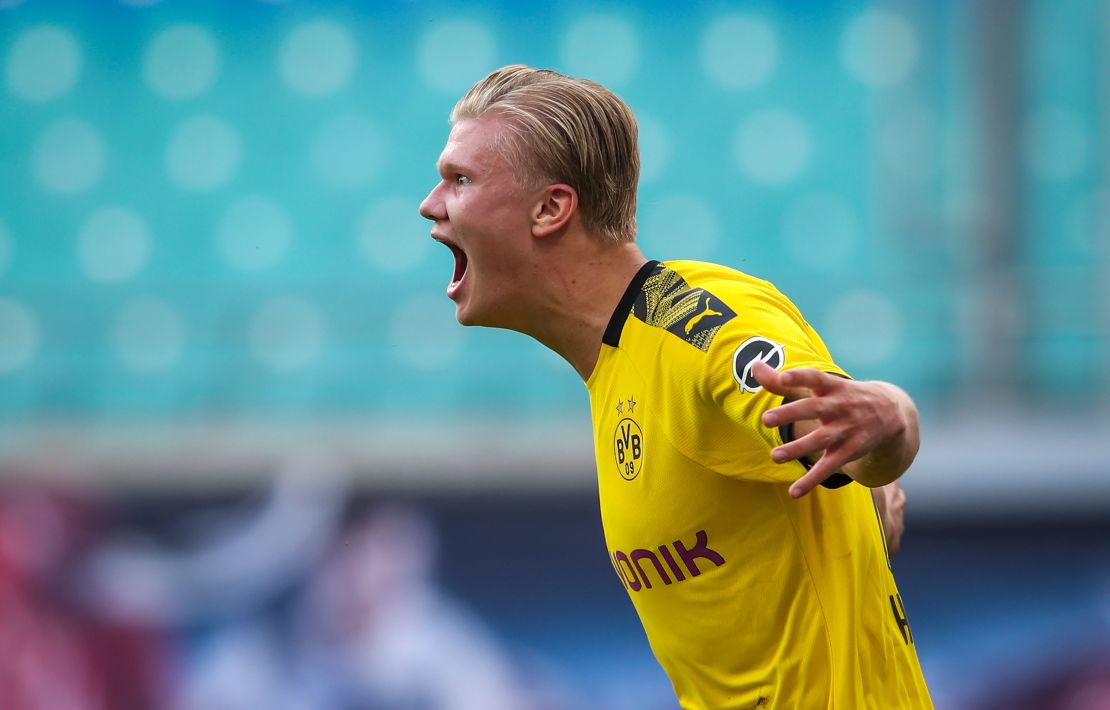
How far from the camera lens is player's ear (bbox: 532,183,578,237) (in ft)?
8.44

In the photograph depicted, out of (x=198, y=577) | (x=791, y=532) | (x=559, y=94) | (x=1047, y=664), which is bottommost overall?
(x=198, y=577)

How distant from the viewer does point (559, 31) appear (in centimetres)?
912

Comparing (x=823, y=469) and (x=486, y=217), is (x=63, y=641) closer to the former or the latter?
(x=486, y=217)

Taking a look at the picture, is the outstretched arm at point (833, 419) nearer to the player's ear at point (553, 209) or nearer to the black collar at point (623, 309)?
the black collar at point (623, 309)

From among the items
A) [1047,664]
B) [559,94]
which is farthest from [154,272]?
[559,94]

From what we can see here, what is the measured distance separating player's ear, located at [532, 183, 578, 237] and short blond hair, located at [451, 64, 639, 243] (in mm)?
18

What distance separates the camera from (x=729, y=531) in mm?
2322

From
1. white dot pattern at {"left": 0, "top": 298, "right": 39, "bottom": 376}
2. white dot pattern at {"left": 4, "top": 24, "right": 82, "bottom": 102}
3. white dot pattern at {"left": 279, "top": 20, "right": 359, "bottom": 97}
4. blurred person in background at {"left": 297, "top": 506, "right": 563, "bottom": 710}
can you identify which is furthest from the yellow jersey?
white dot pattern at {"left": 4, "top": 24, "right": 82, "bottom": 102}

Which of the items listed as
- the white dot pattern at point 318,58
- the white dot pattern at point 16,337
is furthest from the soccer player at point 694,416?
the white dot pattern at point 318,58

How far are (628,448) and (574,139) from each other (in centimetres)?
63

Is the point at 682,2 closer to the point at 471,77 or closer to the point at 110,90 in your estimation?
the point at 471,77

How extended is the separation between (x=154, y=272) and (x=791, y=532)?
718 cm

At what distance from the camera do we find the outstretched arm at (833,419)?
184 centimetres

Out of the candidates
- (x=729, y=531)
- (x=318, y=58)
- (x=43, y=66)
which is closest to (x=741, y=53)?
(x=318, y=58)
